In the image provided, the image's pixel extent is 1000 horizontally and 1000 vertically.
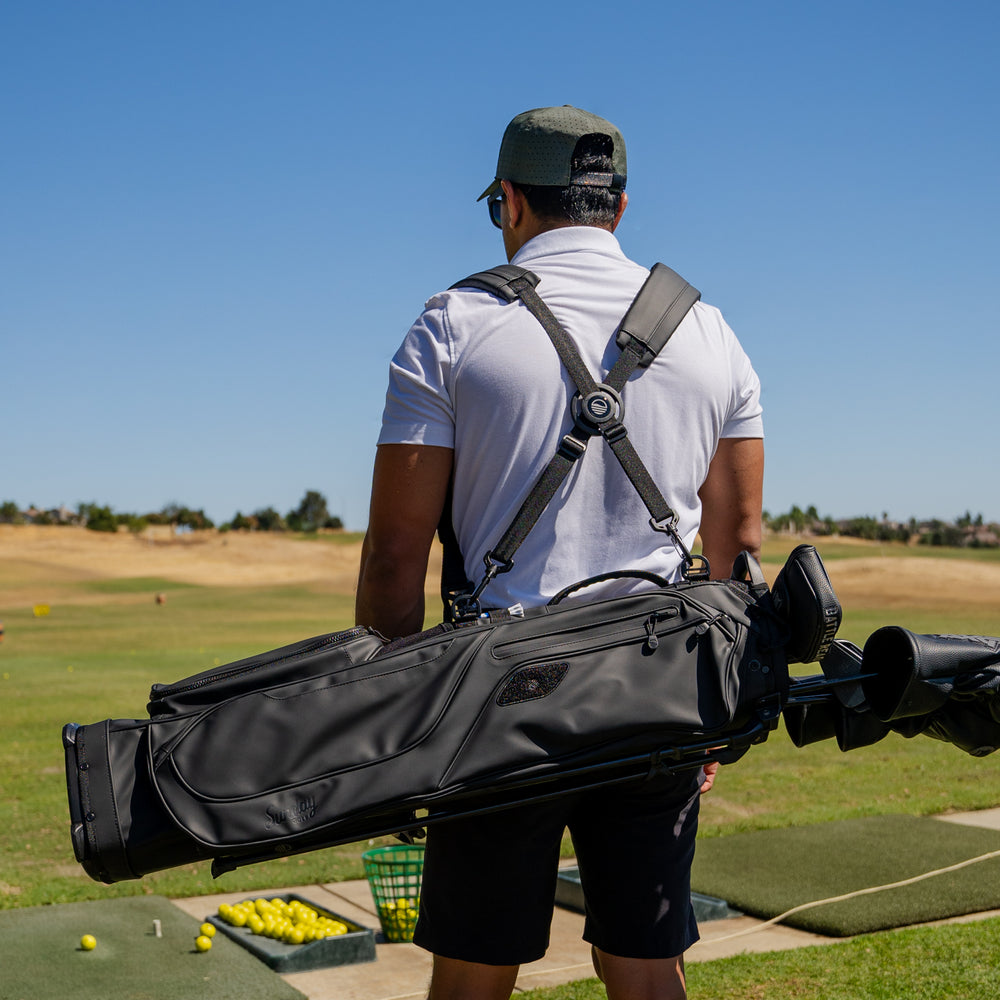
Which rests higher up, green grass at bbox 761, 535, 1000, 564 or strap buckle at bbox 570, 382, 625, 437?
strap buckle at bbox 570, 382, 625, 437

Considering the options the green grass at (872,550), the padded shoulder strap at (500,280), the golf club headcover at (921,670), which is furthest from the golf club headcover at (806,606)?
the green grass at (872,550)

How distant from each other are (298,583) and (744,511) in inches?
1768

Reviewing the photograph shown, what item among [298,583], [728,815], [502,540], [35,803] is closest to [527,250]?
[502,540]

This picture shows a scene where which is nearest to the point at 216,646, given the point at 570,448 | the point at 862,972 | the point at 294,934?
the point at 294,934

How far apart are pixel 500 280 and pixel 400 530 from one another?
1.78 ft

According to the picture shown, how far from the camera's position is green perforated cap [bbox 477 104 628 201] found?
2.49 meters

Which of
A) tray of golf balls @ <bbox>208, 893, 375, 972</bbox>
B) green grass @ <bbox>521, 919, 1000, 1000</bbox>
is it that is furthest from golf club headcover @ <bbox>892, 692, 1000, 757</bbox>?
tray of golf balls @ <bbox>208, 893, 375, 972</bbox>

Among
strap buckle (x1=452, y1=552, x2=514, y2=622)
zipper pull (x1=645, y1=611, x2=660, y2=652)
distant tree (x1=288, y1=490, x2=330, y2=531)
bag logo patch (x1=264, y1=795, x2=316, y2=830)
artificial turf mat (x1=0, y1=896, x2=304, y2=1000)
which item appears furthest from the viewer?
distant tree (x1=288, y1=490, x2=330, y2=531)

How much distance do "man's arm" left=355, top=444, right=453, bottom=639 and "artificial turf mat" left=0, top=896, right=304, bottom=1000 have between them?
104 inches

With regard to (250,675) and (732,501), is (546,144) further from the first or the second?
(250,675)

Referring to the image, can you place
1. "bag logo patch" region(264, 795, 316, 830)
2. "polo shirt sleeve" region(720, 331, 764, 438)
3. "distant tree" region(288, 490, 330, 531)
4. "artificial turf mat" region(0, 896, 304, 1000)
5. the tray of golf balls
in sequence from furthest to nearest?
"distant tree" region(288, 490, 330, 531)
the tray of golf balls
"artificial turf mat" region(0, 896, 304, 1000)
"polo shirt sleeve" region(720, 331, 764, 438)
"bag logo patch" region(264, 795, 316, 830)

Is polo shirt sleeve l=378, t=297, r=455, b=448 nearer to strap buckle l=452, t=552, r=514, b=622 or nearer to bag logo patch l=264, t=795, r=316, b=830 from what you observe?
strap buckle l=452, t=552, r=514, b=622

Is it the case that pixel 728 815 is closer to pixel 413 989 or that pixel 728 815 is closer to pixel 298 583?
pixel 413 989

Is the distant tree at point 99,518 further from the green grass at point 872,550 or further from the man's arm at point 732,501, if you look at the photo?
the man's arm at point 732,501
